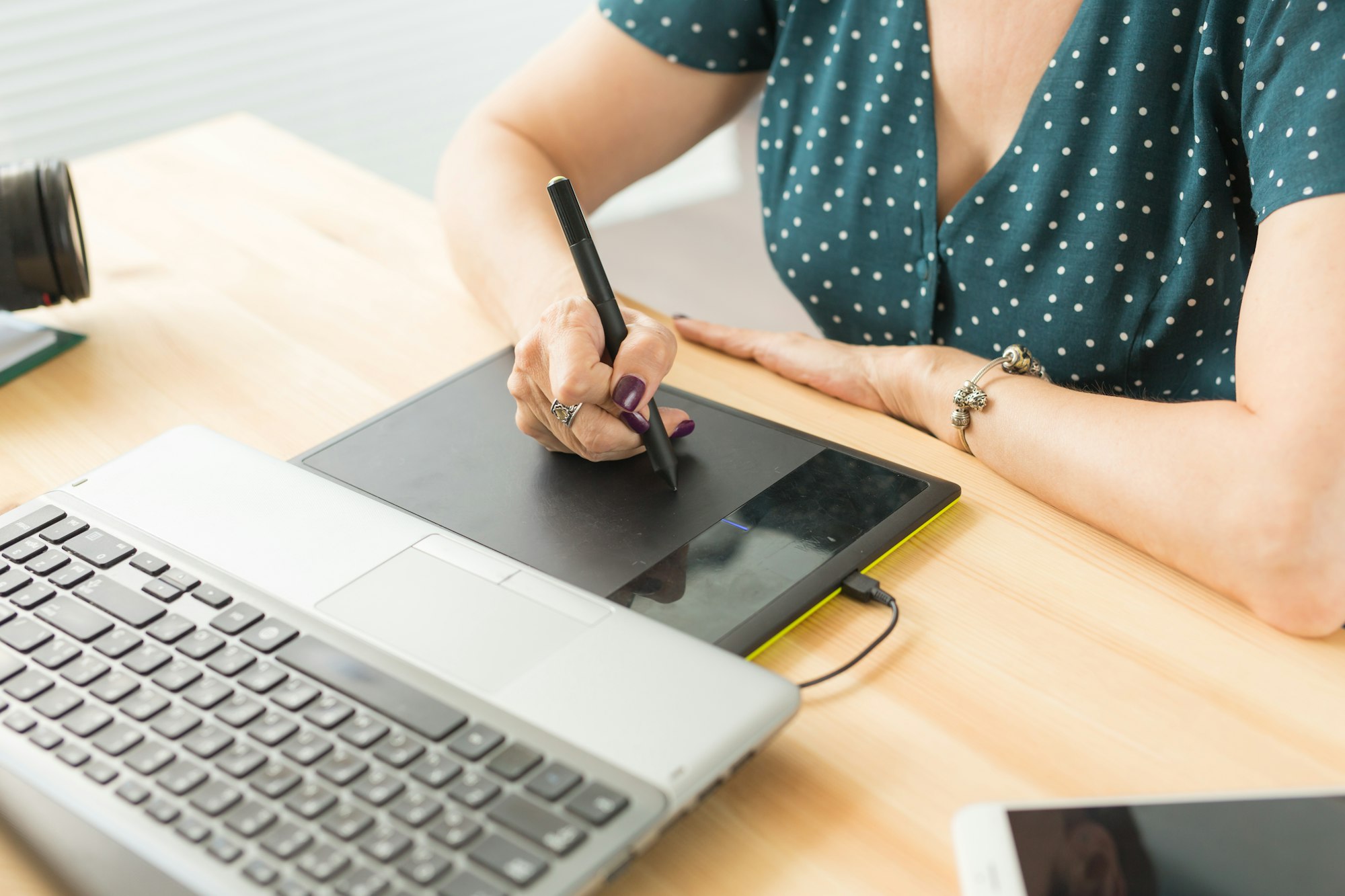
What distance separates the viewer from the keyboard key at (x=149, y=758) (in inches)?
17.1

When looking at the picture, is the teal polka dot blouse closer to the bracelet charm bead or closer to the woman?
the woman

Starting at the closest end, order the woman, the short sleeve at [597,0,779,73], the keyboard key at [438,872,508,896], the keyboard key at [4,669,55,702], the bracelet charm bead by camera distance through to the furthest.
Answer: the keyboard key at [438,872,508,896], the keyboard key at [4,669,55,702], the woman, the bracelet charm bead, the short sleeve at [597,0,779,73]

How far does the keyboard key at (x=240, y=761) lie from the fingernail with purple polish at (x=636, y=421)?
0.93 ft

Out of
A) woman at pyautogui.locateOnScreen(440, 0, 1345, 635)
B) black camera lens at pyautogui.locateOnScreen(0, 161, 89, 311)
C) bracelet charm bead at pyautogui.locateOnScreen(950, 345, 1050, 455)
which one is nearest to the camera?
woman at pyautogui.locateOnScreen(440, 0, 1345, 635)

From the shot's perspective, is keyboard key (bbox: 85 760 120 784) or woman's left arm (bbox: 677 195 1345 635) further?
woman's left arm (bbox: 677 195 1345 635)

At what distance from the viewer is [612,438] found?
647mm

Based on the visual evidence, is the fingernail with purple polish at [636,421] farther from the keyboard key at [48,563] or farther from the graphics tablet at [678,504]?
the keyboard key at [48,563]

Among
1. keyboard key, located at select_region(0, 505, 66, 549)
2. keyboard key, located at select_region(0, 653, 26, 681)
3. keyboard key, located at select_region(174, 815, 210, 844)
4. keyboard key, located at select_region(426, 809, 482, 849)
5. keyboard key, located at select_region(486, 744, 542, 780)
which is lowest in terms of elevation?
keyboard key, located at select_region(0, 653, 26, 681)

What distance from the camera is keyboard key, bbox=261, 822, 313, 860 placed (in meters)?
0.39

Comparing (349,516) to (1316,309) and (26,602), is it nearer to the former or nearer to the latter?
(26,602)

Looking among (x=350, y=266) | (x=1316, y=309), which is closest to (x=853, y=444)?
(x=1316, y=309)

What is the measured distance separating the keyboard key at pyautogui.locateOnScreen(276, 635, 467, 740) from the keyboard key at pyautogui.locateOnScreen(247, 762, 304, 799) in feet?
0.14

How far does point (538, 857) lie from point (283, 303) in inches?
24.9

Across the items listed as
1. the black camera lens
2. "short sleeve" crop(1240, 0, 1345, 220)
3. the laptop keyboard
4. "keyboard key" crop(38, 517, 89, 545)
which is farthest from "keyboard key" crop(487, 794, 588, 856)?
the black camera lens
